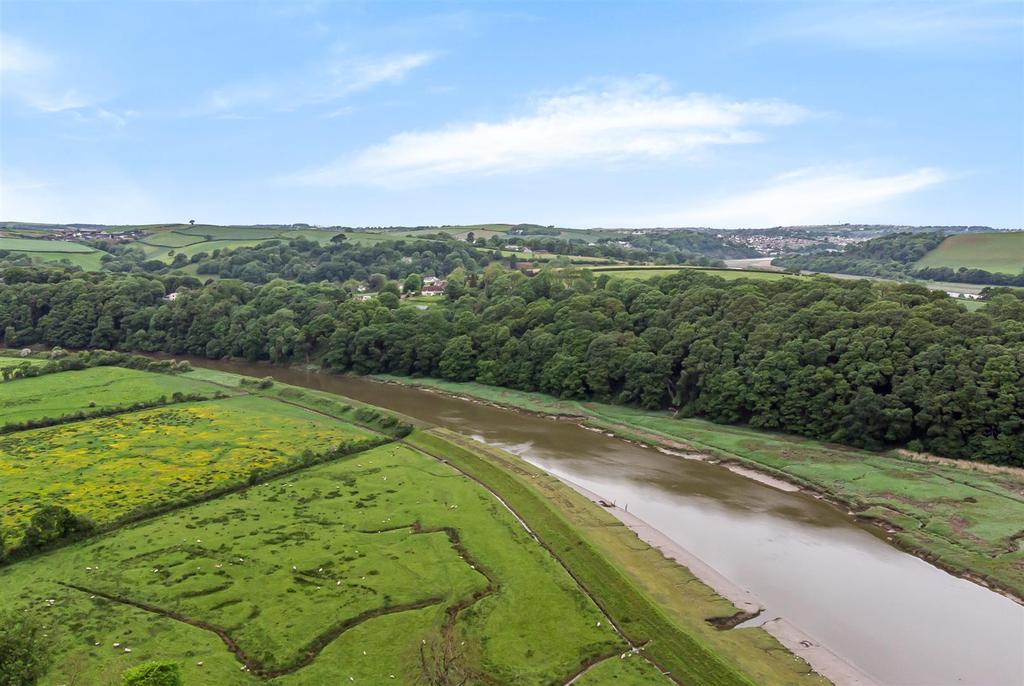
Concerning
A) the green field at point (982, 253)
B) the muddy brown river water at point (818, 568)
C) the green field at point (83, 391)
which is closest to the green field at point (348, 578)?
the muddy brown river water at point (818, 568)

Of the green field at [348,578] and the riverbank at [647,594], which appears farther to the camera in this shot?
the riverbank at [647,594]

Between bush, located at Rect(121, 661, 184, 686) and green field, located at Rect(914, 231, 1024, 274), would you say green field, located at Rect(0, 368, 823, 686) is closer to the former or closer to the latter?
bush, located at Rect(121, 661, 184, 686)

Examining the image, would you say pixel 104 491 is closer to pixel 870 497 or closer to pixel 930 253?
pixel 870 497

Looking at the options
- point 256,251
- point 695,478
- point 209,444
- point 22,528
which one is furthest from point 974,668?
point 256,251

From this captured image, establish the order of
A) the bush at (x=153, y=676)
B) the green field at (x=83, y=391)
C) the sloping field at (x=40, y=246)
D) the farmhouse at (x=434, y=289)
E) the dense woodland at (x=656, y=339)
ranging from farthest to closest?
the sloping field at (x=40, y=246), the farmhouse at (x=434, y=289), the green field at (x=83, y=391), the dense woodland at (x=656, y=339), the bush at (x=153, y=676)

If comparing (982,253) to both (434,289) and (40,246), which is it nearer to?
(434,289)

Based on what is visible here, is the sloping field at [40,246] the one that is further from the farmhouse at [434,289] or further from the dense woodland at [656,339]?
the farmhouse at [434,289]
